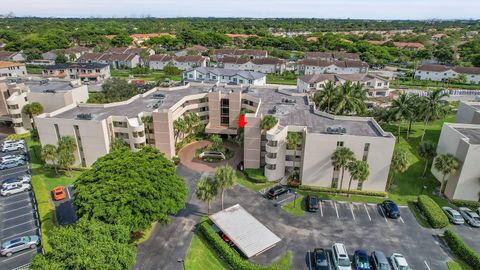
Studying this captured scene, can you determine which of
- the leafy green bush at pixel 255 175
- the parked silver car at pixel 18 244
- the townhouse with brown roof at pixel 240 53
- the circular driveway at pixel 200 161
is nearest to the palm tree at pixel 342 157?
the leafy green bush at pixel 255 175

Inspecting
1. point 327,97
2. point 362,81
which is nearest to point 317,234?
point 327,97

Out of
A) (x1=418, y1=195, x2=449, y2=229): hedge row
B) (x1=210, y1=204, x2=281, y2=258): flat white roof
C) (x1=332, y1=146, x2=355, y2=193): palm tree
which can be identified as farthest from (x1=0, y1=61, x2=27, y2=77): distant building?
(x1=418, y1=195, x2=449, y2=229): hedge row

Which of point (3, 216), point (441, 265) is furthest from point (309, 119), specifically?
point (3, 216)

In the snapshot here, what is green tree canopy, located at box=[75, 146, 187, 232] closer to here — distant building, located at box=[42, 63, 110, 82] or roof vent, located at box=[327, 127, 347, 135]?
roof vent, located at box=[327, 127, 347, 135]

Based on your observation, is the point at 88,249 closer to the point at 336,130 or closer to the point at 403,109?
the point at 336,130

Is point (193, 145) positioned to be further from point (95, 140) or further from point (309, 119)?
point (309, 119)

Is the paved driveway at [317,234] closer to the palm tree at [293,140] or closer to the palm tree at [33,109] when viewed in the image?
the palm tree at [293,140]

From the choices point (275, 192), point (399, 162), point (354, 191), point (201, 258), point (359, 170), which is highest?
point (399, 162)
